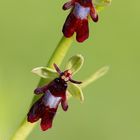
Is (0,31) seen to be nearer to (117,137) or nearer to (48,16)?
(48,16)

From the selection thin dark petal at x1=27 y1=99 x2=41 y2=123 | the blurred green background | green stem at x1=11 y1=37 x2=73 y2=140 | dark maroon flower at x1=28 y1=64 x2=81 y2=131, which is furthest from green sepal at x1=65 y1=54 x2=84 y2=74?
the blurred green background

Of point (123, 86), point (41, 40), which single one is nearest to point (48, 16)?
point (41, 40)

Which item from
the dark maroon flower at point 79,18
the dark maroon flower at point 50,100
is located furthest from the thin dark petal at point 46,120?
the dark maroon flower at point 79,18

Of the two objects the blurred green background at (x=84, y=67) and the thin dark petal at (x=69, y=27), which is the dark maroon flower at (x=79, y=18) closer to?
the thin dark petal at (x=69, y=27)

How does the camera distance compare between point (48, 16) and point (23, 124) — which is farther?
point (48, 16)

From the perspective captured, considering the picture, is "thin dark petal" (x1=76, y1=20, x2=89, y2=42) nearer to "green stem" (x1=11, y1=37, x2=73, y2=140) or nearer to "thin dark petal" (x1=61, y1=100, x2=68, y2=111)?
"green stem" (x1=11, y1=37, x2=73, y2=140)
